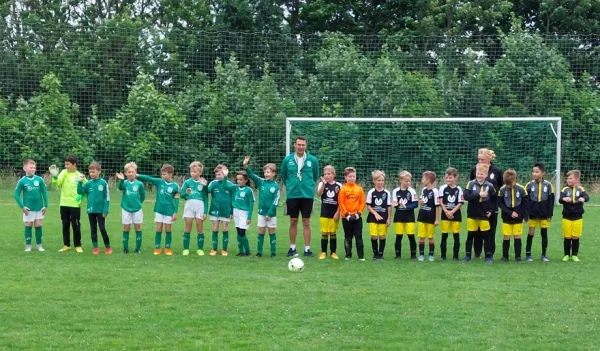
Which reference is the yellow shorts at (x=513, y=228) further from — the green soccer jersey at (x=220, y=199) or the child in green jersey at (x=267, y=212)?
the green soccer jersey at (x=220, y=199)

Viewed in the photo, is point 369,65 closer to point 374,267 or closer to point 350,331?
point 374,267

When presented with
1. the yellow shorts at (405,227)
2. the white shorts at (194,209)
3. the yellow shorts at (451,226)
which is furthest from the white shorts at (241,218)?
the yellow shorts at (451,226)

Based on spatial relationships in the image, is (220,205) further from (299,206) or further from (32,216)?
(32,216)

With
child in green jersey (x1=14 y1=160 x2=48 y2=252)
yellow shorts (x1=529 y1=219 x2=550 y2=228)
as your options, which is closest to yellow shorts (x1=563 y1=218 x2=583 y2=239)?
yellow shorts (x1=529 y1=219 x2=550 y2=228)

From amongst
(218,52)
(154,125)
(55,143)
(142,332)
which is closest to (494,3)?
(218,52)

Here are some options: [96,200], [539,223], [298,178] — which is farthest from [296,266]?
[539,223]

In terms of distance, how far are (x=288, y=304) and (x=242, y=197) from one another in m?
4.29

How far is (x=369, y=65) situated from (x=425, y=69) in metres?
1.75

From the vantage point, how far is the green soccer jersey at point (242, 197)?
12.1 meters

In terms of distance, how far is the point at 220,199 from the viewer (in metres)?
12.1

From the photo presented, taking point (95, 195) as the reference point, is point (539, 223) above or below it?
below

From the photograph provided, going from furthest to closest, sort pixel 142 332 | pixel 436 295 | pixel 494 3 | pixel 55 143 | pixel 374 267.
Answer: pixel 494 3 < pixel 55 143 < pixel 374 267 < pixel 436 295 < pixel 142 332

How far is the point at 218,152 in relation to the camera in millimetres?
Result: 22266

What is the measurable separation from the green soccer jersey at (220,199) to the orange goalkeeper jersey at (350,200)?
1.75 meters
